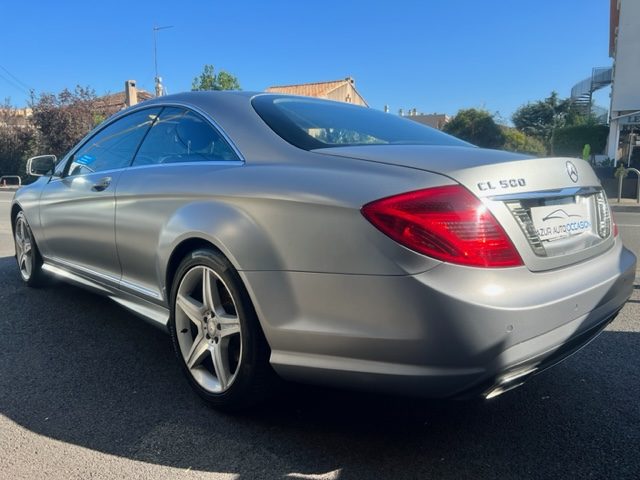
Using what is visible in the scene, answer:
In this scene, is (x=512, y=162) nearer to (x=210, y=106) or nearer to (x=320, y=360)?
(x=320, y=360)

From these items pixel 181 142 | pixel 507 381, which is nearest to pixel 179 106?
pixel 181 142

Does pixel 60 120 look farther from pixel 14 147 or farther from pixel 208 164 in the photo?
pixel 208 164

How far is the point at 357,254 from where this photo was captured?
73.8 inches

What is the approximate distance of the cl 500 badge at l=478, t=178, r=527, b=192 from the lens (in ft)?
6.15

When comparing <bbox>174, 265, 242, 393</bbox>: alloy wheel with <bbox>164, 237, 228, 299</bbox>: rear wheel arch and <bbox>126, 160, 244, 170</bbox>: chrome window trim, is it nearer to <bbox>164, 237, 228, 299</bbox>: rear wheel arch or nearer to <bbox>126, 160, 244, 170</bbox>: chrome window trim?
<bbox>164, 237, 228, 299</bbox>: rear wheel arch

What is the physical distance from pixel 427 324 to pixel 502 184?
58cm

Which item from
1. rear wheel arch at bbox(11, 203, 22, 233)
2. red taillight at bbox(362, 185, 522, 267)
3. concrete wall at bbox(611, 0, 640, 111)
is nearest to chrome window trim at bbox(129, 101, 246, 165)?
red taillight at bbox(362, 185, 522, 267)

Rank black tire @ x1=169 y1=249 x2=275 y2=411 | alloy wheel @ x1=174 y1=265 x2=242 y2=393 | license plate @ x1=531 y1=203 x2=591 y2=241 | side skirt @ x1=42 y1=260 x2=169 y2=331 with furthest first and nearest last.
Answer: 1. side skirt @ x1=42 y1=260 x2=169 y2=331
2. alloy wheel @ x1=174 y1=265 x2=242 y2=393
3. black tire @ x1=169 y1=249 x2=275 y2=411
4. license plate @ x1=531 y1=203 x2=591 y2=241

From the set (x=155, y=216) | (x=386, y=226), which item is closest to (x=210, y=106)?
(x=155, y=216)

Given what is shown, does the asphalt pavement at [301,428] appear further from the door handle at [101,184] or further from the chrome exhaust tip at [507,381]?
the door handle at [101,184]

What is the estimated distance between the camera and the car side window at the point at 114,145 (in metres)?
3.32

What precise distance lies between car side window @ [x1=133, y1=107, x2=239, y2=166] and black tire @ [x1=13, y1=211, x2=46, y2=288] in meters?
1.98

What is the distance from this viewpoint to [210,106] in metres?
2.80

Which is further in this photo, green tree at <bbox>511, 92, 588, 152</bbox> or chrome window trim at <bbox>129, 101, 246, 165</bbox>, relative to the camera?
green tree at <bbox>511, 92, 588, 152</bbox>
